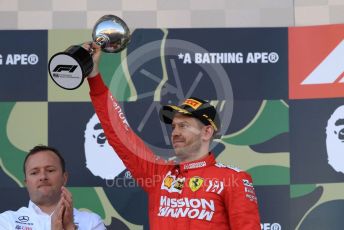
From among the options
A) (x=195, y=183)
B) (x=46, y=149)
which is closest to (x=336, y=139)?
(x=195, y=183)

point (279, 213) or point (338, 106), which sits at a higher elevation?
point (338, 106)

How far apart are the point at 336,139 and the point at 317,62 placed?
Result: 374mm

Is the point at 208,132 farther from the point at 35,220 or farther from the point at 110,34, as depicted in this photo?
the point at 35,220

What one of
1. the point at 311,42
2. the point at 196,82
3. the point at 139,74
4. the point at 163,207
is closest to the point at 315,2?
the point at 311,42

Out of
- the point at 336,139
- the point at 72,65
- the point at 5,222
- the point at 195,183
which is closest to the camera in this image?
the point at 72,65

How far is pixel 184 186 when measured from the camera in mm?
2992

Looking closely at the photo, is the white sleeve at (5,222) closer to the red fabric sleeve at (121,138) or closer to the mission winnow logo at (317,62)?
the red fabric sleeve at (121,138)

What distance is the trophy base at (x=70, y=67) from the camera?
271 cm

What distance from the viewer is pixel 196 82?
141 inches

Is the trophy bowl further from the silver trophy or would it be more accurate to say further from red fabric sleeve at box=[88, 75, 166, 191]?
red fabric sleeve at box=[88, 75, 166, 191]

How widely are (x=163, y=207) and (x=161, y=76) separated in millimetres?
828

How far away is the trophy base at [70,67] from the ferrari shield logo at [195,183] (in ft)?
2.02

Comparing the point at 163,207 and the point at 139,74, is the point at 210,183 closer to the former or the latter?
the point at 163,207

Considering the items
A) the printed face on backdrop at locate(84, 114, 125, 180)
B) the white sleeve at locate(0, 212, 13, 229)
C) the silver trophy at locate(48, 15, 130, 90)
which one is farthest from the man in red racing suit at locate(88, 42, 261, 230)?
the white sleeve at locate(0, 212, 13, 229)
